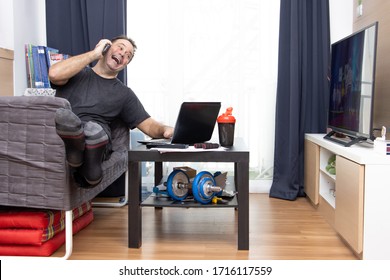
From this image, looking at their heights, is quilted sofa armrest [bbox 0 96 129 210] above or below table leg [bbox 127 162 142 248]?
above

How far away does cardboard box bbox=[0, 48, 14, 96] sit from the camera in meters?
3.22

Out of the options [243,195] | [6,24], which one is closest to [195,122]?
[243,195]

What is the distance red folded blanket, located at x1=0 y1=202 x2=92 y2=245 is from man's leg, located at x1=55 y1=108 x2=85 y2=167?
370 mm

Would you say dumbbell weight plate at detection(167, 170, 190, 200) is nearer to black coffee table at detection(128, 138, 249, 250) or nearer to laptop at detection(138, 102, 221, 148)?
black coffee table at detection(128, 138, 249, 250)

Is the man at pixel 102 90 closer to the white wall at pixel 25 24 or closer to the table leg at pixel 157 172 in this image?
the table leg at pixel 157 172

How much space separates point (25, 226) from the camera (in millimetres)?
2283

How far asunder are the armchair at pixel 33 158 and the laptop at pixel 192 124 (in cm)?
54

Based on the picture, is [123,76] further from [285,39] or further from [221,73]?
[285,39]

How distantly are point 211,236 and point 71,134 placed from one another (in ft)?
3.49

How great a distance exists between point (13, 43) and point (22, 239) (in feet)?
5.56

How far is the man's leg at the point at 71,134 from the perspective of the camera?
1994 millimetres

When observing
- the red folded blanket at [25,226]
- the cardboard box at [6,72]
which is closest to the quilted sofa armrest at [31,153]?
the red folded blanket at [25,226]

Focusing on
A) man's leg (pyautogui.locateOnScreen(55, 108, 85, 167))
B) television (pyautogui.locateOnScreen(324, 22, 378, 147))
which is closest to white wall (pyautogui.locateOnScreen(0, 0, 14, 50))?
man's leg (pyautogui.locateOnScreen(55, 108, 85, 167))

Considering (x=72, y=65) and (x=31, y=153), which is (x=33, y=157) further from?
(x=72, y=65)
